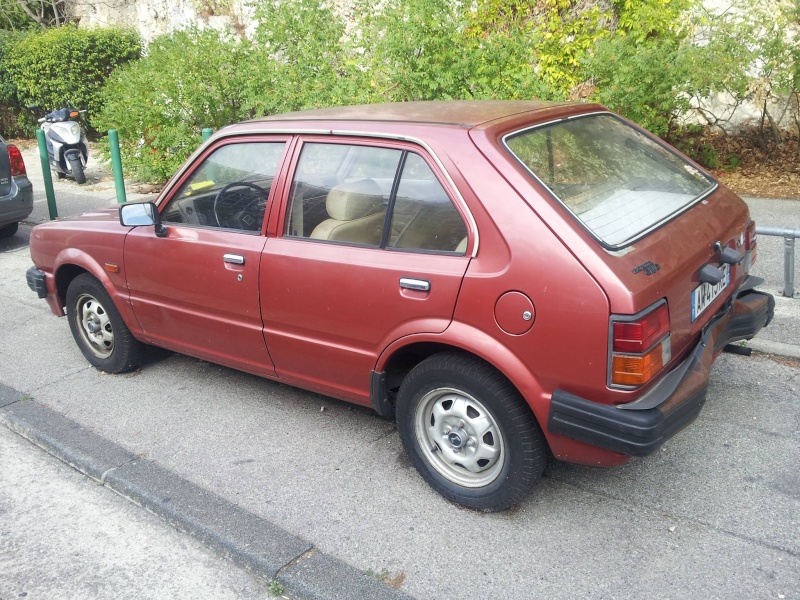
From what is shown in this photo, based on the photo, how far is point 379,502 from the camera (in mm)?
3686

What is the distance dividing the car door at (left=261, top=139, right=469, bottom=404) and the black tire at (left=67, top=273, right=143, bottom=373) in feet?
4.98

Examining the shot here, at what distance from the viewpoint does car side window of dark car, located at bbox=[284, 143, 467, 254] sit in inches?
136

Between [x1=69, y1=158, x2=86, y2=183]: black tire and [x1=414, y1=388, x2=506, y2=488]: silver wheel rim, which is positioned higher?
[x1=69, y1=158, x2=86, y2=183]: black tire

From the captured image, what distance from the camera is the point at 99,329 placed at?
5352mm

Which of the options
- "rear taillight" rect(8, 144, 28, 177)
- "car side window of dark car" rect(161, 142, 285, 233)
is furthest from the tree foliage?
"car side window of dark car" rect(161, 142, 285, 233)

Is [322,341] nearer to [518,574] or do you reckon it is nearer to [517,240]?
[517,240]

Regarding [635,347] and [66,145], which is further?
[66,145]

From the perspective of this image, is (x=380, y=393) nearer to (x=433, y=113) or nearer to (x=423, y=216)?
(x=423, y=216)

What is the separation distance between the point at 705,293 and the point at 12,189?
27.3 feet

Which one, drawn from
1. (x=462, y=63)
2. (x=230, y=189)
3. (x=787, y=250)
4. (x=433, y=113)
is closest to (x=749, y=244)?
(x=787, y=250)

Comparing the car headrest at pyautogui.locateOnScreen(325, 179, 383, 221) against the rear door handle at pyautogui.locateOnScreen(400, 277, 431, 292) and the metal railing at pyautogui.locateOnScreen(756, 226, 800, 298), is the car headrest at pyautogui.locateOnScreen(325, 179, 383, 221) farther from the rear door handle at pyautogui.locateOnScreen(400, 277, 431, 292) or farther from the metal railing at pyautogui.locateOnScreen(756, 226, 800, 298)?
the metal railing at pyautogui.locateOnScreen(756, 226, 800, 298)

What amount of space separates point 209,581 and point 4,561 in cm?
98

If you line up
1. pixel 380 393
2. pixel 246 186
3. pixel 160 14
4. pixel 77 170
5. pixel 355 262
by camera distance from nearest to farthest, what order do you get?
pixel 355 262
pixel 380 393
pixel 246 186
pixel 77 170
pixel 160 14

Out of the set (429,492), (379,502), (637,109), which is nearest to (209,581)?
(379,502)
